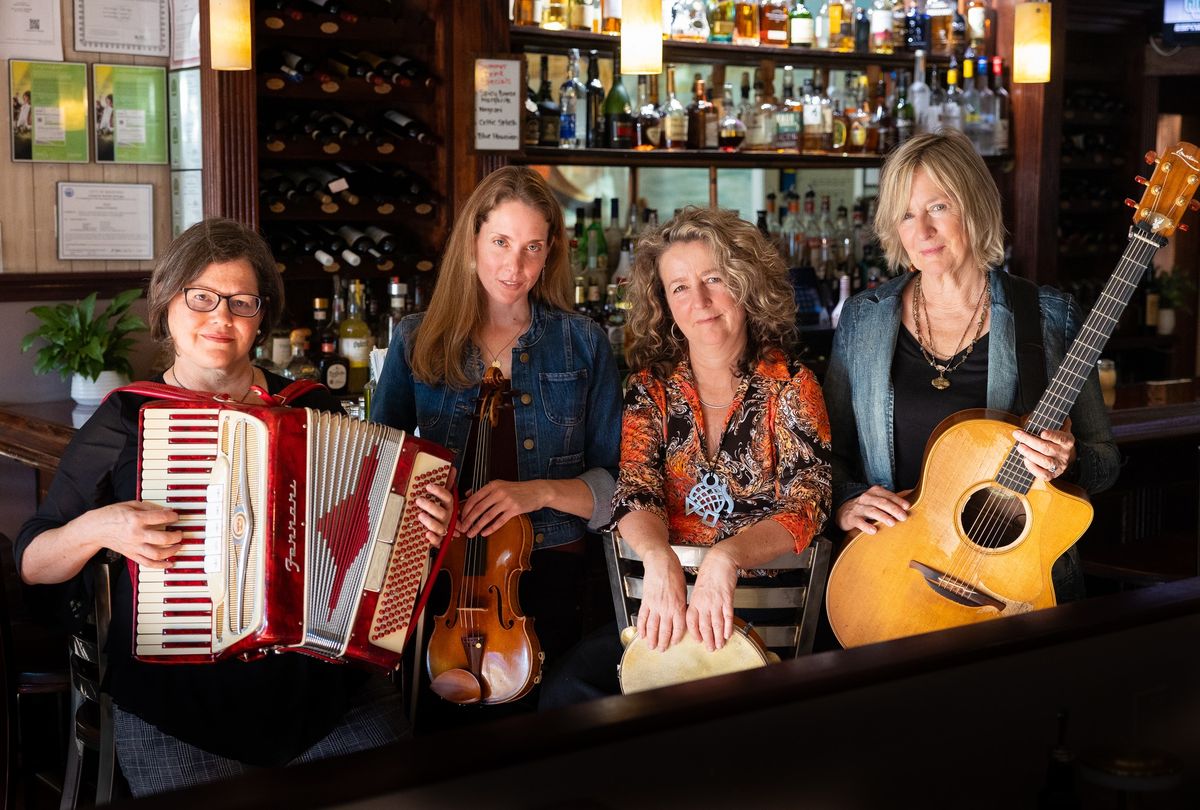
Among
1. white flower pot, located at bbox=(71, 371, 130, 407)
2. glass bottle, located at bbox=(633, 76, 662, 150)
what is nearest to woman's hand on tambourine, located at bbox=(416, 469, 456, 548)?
white flower pot, located at bbox=(71, 371, 130, 407)

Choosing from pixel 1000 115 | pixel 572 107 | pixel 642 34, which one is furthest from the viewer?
pixel 1000 115

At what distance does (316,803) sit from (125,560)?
1.07 meters

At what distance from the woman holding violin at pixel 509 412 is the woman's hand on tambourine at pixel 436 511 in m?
0.17

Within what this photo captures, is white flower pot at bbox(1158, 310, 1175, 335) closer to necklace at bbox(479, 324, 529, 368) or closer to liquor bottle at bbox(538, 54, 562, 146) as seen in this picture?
liquor bottle at bbox(538, 54, 562, 146)

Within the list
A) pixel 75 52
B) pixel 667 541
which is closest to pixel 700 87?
pixel 75 52

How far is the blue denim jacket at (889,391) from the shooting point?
2.40 m

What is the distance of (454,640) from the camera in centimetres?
231

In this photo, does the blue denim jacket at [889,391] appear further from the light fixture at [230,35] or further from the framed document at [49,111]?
the framed document at [49,111]

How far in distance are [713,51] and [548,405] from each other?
10.4 ft

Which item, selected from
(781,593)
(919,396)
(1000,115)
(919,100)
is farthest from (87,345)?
(1000,115)

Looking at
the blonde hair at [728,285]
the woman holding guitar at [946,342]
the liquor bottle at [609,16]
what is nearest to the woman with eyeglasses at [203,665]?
the blonde hair at [728,285]

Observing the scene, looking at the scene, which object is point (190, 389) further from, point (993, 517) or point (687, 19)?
point (687, 19)

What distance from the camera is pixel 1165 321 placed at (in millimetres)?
7250

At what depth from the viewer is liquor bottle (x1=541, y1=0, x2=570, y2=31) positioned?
4.85 meters
